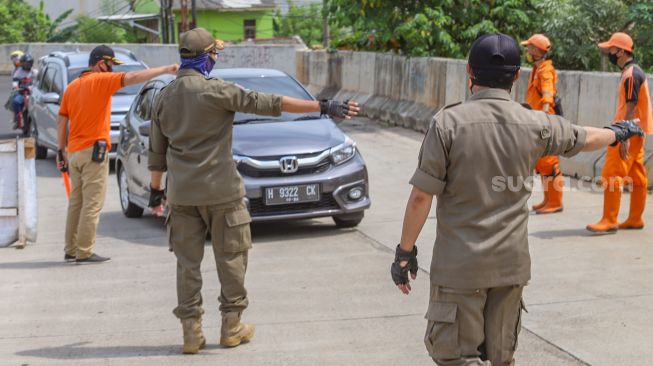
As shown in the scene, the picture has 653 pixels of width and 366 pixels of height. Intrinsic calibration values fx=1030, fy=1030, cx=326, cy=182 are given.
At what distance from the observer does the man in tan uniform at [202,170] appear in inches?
241

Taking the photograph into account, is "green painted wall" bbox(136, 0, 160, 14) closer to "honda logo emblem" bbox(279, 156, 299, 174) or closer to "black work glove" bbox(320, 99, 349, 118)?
"honda logo emblem" bbox(279, 156, 299, 174)

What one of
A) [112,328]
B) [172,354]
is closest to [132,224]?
[112,328]

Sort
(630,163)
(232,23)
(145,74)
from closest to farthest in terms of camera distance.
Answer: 1. (145,74)
2. (630,163)
3. (232,23)

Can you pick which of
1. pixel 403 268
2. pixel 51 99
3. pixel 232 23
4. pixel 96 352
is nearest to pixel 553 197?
pixel 96 352

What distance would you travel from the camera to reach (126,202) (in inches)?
455

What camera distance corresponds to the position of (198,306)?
6.32 m

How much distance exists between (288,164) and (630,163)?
3125 mm

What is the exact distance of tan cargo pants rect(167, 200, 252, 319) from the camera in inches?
247

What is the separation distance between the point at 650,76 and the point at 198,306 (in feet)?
24.3

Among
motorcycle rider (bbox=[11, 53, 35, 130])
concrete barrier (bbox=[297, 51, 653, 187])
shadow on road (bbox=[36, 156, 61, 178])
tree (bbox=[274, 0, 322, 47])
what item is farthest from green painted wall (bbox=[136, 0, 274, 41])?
shadow on road (bbox=[36, 156, 61, 178])

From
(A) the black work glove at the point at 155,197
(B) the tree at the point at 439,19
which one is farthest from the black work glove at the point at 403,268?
(B) the tree at the point at 439,19

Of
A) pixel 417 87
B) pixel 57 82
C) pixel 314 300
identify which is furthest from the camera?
pixel 417 87

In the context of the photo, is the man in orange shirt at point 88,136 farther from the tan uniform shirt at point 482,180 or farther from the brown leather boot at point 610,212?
the tan uniform shirt at point 482,180

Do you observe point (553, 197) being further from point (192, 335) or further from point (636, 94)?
point (192, 335)
